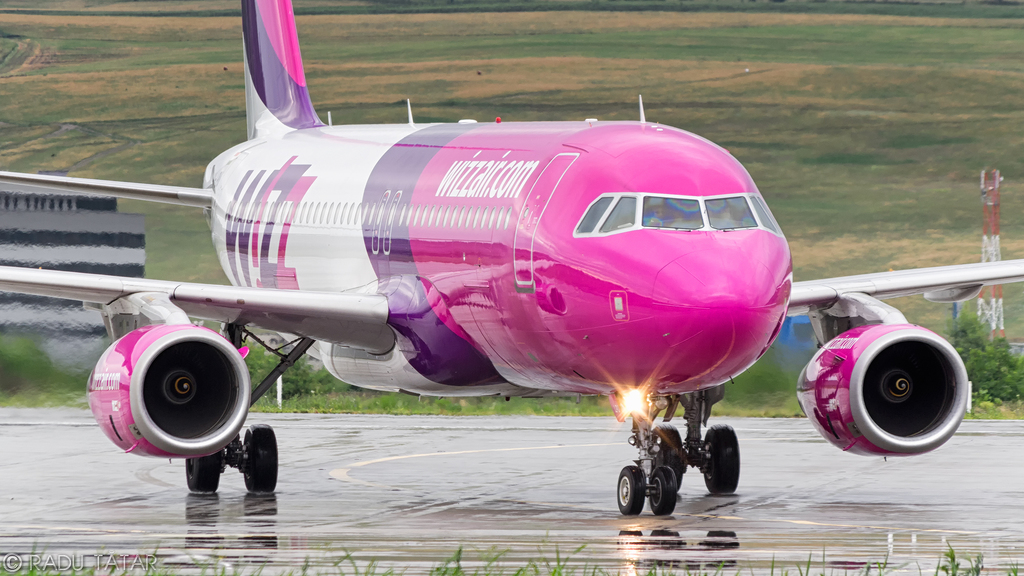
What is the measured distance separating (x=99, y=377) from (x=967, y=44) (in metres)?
124

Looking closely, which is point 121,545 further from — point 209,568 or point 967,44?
point 967,44

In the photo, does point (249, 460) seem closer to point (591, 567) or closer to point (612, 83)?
point (591, 567)

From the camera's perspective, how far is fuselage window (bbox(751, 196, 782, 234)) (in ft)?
49.8

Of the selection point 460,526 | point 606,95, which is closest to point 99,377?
point 460,526

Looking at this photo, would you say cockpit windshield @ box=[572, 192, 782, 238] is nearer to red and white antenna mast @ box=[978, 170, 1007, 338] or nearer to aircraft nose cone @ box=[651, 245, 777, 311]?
aircraft nose cone @ box=[651, 245, 777, 311]

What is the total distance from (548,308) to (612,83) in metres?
116

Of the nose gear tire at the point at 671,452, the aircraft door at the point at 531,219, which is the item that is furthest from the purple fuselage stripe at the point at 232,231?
the aircraft door at the point at 531,219

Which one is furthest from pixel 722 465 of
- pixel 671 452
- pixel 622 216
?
pixel 622 216

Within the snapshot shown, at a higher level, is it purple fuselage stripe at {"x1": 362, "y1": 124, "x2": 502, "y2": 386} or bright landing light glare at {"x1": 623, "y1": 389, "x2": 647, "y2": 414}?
purple fuselage stripe at {"x1": 362, "y1": 124, "x2": 502, "y2": 386}

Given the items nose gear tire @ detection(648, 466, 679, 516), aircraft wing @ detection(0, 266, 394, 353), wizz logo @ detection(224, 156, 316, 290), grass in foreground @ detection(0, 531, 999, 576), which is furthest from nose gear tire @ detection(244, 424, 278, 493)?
grass in foreground @ detection(0, 531, 999, 576)

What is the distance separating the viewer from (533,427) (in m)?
32.2

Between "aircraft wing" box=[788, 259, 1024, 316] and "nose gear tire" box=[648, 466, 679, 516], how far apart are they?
261cm

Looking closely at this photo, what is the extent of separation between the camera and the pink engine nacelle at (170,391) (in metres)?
15.7

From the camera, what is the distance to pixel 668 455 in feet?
59.9
